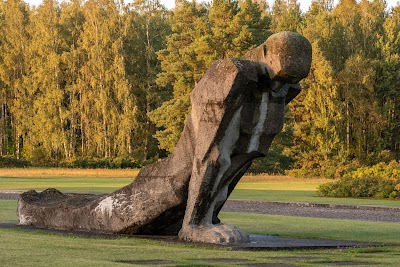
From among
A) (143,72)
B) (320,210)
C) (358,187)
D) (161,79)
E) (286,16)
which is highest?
(286,16)

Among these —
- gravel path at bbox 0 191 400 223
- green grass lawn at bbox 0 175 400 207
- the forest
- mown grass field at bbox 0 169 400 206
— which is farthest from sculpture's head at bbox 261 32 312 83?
the forest

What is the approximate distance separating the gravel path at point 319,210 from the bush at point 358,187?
7336 millimetres

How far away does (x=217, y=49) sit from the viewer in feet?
223

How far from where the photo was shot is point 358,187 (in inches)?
1417

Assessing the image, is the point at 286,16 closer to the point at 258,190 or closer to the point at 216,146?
the point at 258,190

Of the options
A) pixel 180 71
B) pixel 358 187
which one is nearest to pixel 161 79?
pixel 180 71

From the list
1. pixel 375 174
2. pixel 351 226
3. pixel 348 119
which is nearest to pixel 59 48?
pixel 348 119

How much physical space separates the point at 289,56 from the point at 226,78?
0.96 m

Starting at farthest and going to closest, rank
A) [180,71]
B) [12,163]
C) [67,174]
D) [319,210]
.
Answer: [12,163] → [180,71] → [67,174] → [319,210]

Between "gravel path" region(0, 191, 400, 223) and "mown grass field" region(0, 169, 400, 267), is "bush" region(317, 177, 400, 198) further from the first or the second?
"mown grass field" region(0, 169, 400, 267)

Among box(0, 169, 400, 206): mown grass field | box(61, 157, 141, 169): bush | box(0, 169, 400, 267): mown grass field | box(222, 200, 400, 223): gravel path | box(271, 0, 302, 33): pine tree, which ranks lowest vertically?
box(61, 157, 141, 169): bush

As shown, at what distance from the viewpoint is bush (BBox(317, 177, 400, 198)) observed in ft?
115

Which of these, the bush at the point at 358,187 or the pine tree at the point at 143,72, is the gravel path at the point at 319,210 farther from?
the pine tree at the point at 143,72

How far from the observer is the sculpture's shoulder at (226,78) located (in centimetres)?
1338
